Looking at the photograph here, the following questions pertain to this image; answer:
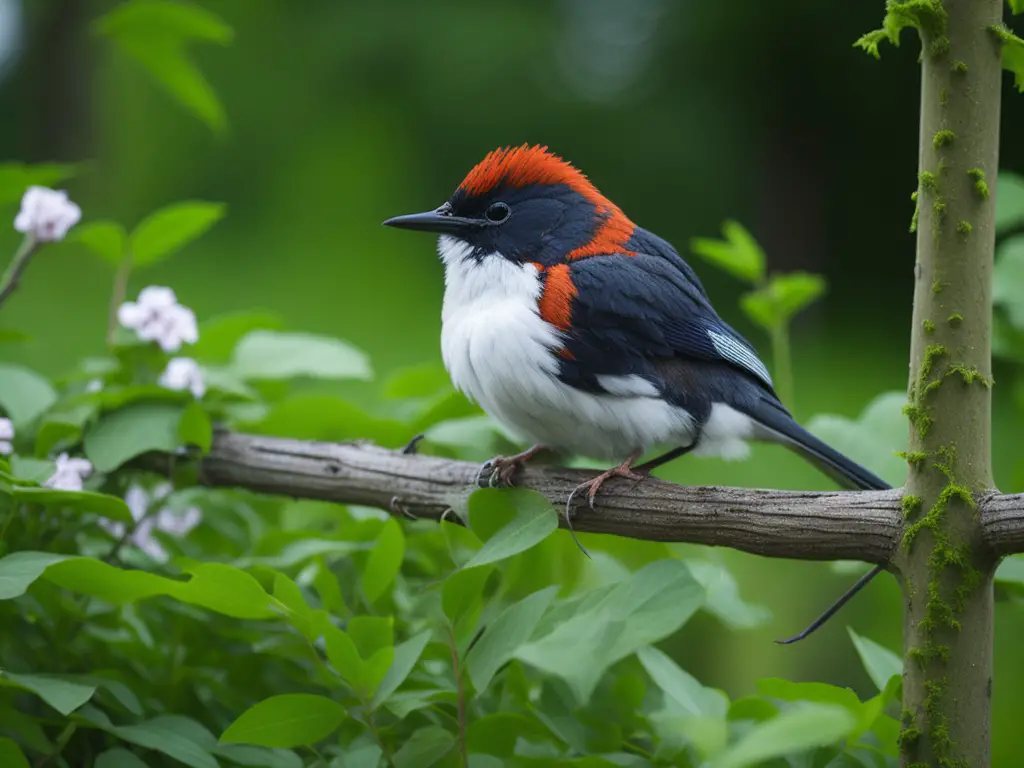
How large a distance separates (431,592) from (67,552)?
52 centimetres

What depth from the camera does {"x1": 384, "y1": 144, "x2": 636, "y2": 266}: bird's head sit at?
1.83 metres

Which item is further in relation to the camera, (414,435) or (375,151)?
(375,151)

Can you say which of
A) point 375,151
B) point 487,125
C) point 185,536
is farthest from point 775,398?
point 375,151

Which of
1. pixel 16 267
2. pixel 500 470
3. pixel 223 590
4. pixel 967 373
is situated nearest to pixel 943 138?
pixel 967 373

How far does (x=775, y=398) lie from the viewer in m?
1.75

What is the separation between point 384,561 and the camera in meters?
1.27

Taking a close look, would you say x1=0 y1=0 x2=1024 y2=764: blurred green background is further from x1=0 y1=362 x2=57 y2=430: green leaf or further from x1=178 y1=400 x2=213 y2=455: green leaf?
x1=0 y1=362 x2=57 y2=430: green leaf

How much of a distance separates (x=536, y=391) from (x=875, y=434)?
0.55m

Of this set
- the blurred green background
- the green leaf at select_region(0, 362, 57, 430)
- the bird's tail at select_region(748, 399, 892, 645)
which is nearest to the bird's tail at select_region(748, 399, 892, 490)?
the bird's tail at select_region(748, 399, 892, 645)

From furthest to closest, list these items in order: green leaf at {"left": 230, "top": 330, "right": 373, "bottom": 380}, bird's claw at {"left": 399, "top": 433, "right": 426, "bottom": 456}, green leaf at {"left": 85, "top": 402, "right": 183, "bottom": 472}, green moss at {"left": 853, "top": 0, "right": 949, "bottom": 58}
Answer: green leaf at {"left": 230, "top": 330, "right": 373, "bottom": 380}
bird's claw at {"left": 399, "top": 433, "right": 426, "bottom": 456}
green leaf at {"left": 85, "top": 402, "right": 183, "bottom": 472}
green moss at {"left": 853, "top": 0, "right": 949, "bottom": 58}

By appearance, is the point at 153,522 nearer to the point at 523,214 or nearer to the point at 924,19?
the point at 523,214

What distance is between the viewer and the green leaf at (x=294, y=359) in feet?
5.73

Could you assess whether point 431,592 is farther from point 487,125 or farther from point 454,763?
point 487,125

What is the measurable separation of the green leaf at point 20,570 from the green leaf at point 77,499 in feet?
0.23
